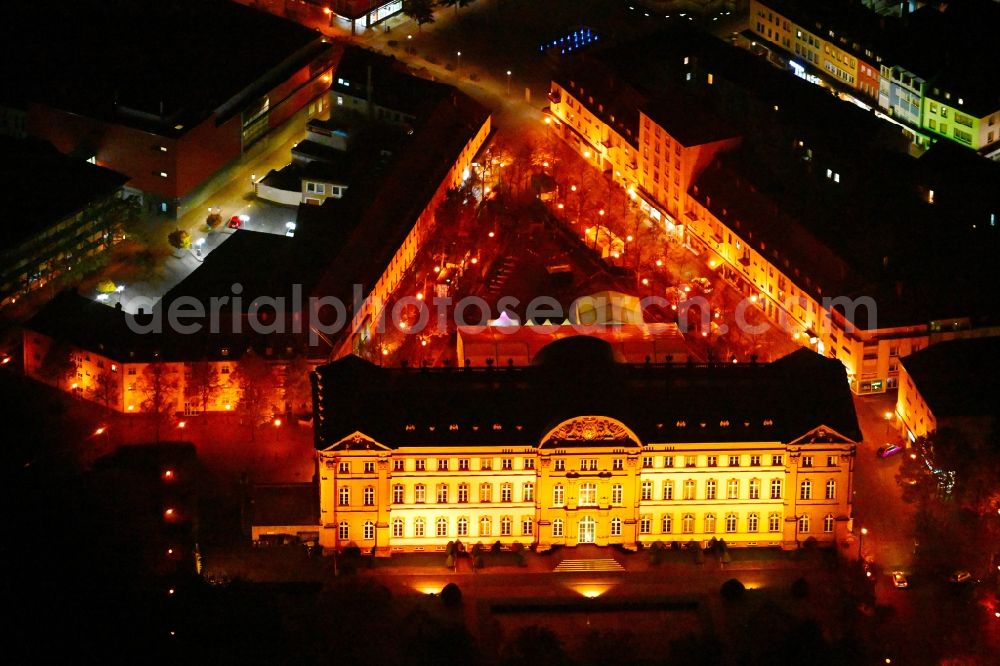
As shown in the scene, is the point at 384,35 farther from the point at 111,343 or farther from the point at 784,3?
the point at 111,343

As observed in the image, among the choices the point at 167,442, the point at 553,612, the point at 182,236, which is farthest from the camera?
the point at 182,236

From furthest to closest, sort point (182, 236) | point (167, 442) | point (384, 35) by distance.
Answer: point (384, 35)
point (182, 236)
point (167, 442)

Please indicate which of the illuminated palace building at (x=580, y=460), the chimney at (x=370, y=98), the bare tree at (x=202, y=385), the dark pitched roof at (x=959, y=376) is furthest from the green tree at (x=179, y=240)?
the dark pitched roof at (x=959, y=376)

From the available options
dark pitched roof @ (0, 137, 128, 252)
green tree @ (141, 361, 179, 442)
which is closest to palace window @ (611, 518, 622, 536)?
green tree @ (141, 361, 179, 442)

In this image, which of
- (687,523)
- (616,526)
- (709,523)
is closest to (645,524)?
(616,526)

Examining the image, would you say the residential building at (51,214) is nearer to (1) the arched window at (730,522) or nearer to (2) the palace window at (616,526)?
(2) the palace window at (616,526)

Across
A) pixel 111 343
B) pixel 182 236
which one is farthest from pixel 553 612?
pixel 182 236

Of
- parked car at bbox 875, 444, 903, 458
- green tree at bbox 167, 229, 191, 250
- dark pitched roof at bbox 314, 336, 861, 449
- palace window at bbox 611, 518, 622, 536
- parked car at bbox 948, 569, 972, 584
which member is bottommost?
parked car at bbox 948, 569, 972, 584

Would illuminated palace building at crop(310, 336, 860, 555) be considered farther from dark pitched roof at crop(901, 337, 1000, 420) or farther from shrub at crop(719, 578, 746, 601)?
dark pitched roof at crop(901, 337, 1000, 420)
